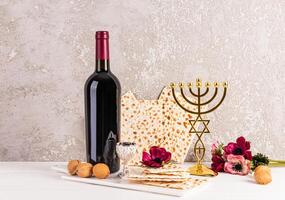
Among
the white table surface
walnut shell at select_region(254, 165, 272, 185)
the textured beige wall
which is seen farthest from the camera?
the textured beige wall

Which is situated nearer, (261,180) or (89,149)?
(261,180)

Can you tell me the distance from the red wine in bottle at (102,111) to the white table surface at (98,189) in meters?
0.14

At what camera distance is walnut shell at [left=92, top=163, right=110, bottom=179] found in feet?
4.57

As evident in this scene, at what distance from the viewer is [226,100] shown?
5.72ft

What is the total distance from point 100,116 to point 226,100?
528 millimetres

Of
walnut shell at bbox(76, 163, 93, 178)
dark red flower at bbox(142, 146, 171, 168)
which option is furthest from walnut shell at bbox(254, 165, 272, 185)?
walnut shell at bbox(76, 163, 93, 178)

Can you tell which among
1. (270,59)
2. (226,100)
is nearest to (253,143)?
(226,100)

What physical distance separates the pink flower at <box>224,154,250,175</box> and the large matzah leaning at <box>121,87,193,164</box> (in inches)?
9.9

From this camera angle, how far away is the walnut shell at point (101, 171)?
1394 millimetres

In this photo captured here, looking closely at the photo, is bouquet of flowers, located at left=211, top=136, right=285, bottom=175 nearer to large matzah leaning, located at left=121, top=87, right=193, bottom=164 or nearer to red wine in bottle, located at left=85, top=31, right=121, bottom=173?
large matzah leaning, located at left=121, top=87, right=193, bottom=164

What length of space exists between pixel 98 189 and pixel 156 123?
485 millimetres

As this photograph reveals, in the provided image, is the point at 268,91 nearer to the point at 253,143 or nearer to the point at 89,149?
the point at 253,143

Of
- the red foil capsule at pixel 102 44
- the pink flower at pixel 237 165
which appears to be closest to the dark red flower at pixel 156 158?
the pink flower at pixel 237 165

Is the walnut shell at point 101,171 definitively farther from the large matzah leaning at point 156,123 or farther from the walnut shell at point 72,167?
the large matzah leaning at point 156,123
